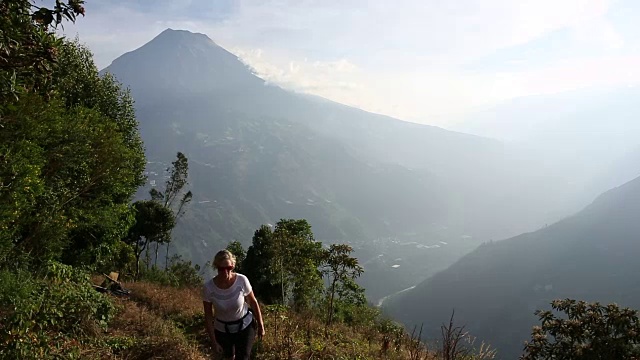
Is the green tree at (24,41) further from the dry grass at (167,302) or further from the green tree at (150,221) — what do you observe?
the green tree at (150,221)

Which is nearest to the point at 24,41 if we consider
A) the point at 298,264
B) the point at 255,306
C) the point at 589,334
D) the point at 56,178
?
the point at 255,306

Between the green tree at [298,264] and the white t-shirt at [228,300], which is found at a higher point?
the white t-shirt at [228,300]

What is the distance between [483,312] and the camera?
125438 millimetres

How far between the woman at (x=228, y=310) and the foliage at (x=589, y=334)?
6.05 metres

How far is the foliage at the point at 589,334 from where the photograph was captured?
7.39 m

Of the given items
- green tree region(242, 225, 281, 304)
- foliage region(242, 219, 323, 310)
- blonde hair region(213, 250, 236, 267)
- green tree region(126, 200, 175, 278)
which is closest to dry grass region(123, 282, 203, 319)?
foliage region(242, 219, 323, 310)

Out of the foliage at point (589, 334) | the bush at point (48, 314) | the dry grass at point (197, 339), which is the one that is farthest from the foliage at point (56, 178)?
the foliage at point (589, 334)

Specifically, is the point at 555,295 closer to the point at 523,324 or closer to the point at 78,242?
the point at 523,324

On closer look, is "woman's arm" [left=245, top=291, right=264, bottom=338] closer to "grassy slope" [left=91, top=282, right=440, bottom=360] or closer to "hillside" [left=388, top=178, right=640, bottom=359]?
"grassy slope" [left=91, top=282, right=440, bottom=360]

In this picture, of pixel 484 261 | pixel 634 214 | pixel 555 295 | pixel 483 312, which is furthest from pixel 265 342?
pixel 634 214

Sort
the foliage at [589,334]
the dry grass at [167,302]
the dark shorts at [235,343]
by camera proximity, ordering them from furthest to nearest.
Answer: the dry grass at [167,302] → the foliage at [589,334] → the dark shorts at [235,343]

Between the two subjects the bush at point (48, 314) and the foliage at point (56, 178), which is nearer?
the bush at point (48, 314)

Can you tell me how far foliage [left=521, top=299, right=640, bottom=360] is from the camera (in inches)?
291

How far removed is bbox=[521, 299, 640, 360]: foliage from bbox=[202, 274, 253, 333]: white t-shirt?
622 centimetres
